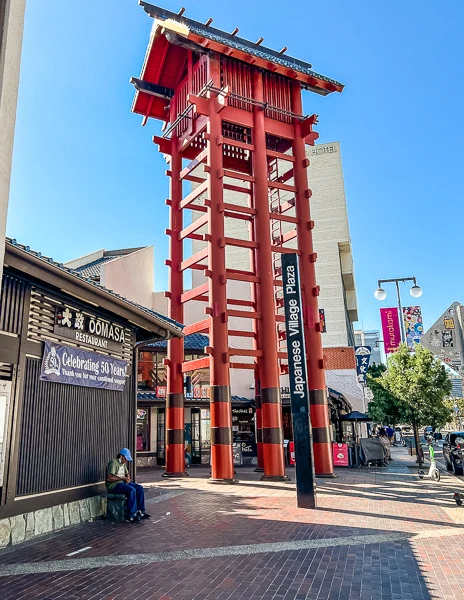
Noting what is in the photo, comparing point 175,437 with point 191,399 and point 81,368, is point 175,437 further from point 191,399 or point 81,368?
point 81,368

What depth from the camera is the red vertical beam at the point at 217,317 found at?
17.8 metres

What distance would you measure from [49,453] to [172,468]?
10705 mm

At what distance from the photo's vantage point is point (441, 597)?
5.90m

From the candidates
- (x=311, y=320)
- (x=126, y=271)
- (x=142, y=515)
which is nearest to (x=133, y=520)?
(x=142, y=515)

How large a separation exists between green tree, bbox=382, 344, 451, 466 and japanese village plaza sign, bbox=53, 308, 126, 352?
13516 millimetres

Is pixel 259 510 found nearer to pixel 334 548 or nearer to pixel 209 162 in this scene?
pixel 334 548

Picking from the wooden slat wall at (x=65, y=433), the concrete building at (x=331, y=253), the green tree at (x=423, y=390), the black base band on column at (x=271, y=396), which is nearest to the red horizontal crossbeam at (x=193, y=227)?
the black base band on column at (x=271, y=396)

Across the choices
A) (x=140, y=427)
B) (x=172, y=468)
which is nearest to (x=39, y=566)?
(x=172, y=468)

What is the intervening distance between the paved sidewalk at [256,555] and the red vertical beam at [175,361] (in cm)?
658

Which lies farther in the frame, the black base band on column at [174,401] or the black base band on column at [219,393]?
the black base band on column at [174,401]

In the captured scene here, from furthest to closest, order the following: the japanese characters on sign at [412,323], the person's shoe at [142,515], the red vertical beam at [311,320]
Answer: the japanese characters on sign at [412,323]
the red vertical beam at [311,320]
the person's shoe at [142,515]

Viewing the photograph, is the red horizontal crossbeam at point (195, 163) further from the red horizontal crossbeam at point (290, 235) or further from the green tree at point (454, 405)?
the green tree at point (454, 405)

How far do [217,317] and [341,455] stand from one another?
31.9 feet

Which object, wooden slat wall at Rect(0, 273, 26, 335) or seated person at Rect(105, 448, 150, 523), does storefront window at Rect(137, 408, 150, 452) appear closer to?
seated person at Rect(105, 448, 150, 523)
